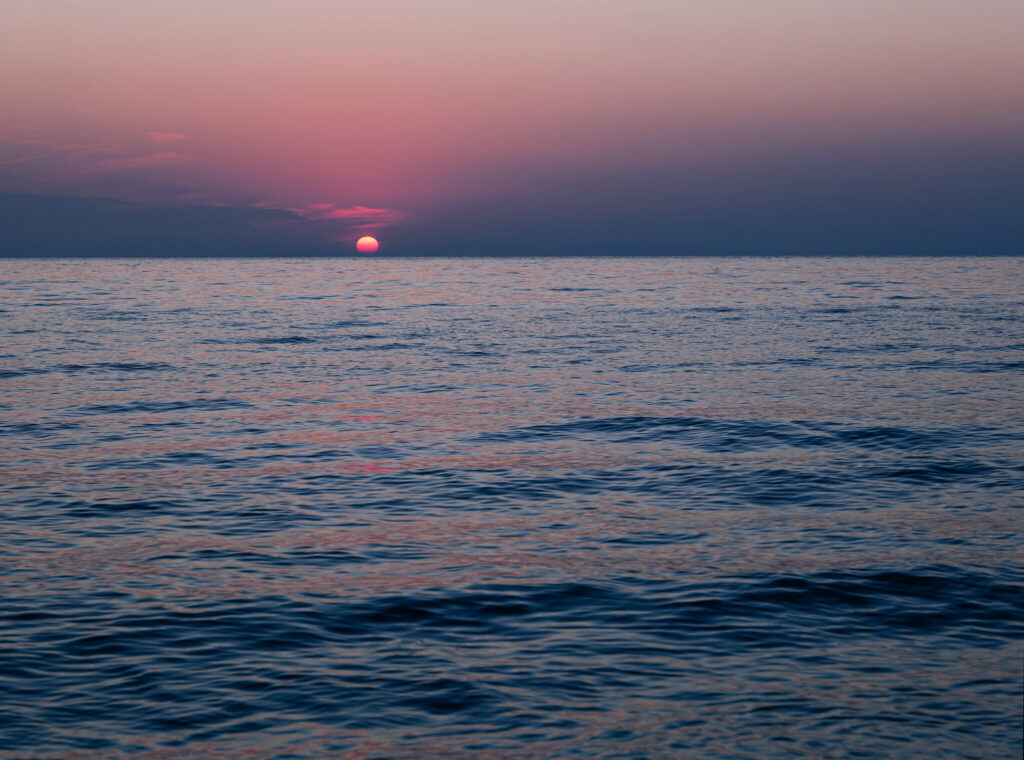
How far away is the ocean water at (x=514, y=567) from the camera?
28.0 feet

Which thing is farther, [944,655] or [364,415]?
[364,415]

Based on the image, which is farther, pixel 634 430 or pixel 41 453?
pixel 634 430

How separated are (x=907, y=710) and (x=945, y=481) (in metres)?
10.5

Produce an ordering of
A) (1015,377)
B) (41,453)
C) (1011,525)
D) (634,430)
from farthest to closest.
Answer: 1. (1015,377)
2. (634,430)
3. (41,453)
4. (1011,525)

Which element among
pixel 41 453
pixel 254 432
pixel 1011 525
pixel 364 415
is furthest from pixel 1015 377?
pixel 41 453

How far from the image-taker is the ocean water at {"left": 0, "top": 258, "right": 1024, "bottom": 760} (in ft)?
28.0

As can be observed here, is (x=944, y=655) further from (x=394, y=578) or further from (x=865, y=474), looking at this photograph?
(x=865, y=474)

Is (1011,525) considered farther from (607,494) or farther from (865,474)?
(607,494)

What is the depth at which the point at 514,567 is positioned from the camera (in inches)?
513

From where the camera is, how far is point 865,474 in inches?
741

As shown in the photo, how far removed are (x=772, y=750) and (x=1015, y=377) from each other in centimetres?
2790

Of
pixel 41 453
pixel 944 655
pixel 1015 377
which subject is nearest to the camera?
pixel 944 655

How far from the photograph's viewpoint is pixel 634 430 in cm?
2358

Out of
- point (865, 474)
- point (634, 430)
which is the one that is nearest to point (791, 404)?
point (634, 430)
